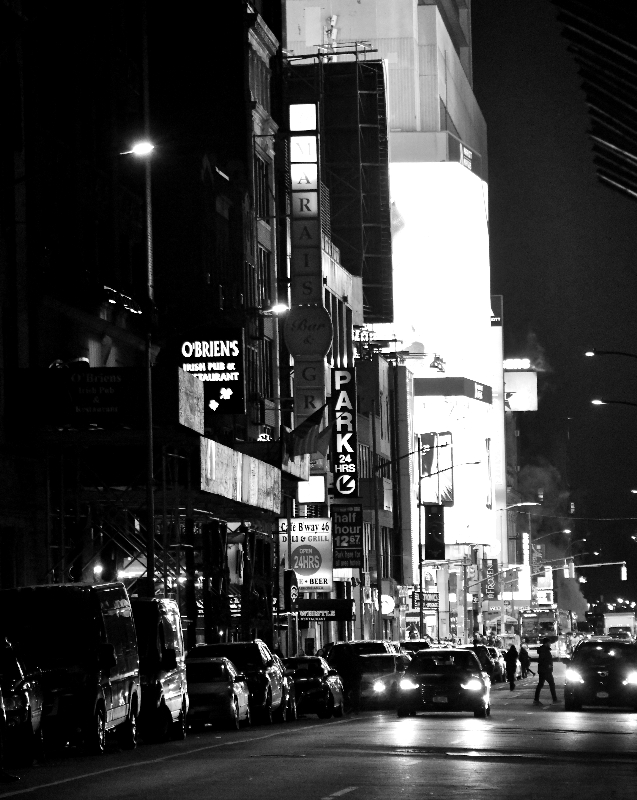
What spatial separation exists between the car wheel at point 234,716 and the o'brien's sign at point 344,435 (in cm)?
4081

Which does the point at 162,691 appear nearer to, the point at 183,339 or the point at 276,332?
the point at 183,339

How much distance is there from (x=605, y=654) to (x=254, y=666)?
9300 mm

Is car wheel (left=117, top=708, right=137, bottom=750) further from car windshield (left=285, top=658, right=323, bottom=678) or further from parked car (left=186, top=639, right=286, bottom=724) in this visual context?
car windshield (left=285, top=658, right=323, bottom=678)

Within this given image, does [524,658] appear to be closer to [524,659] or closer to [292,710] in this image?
[524,659]

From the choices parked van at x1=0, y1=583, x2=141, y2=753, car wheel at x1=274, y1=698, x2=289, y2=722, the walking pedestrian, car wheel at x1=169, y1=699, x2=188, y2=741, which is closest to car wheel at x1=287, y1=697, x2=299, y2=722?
car wheel at x1=274, y1=698, x2=289, y2=722

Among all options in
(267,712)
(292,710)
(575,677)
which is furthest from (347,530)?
(267,712)

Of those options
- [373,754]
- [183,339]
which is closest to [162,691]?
[373,754]

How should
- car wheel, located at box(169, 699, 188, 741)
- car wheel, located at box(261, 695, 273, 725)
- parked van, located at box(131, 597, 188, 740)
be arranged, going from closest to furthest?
parked van, located at box(131, 597, 188, 740), car wheel, located at box(169, 699, 188, 741), car wheel, located at box(261, 695, 273, 725)

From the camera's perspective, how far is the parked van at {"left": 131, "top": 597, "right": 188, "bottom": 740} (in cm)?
2577

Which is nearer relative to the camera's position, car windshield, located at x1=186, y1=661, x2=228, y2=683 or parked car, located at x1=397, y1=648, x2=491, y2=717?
car windshield, located at x1=186, y1=661, x2=228, y2=683

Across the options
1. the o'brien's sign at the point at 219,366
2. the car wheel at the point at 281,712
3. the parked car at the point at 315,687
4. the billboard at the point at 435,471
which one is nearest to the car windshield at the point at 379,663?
the parked car at the point at 315,687

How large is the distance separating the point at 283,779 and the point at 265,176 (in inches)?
1877

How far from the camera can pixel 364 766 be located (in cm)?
1994

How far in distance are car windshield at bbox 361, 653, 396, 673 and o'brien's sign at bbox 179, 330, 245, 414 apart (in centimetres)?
925
